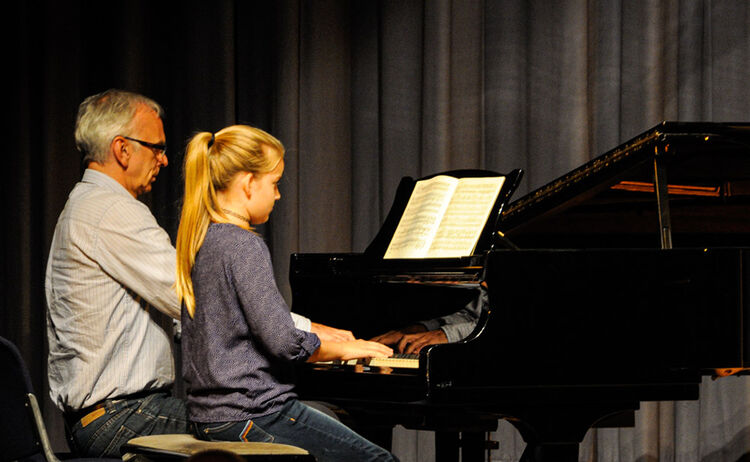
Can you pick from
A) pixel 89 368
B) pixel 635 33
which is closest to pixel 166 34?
pixel 635 33

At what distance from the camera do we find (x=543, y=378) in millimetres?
2174

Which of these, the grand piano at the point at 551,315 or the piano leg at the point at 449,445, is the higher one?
the grand piano at the point at 551,315

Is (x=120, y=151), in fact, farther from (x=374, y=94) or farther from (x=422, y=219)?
(x=374, y=94)

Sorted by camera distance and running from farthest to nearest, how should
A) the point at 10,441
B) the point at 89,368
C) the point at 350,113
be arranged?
the point at 350,113 < the point at 89,368 < the point at 10,441

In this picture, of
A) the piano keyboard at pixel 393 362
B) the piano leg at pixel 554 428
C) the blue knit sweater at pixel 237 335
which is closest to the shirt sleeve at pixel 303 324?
the piano keyboard at pixel 393 362

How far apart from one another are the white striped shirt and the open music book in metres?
0.66

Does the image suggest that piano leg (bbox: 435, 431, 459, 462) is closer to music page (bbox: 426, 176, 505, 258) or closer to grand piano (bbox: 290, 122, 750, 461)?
grand piano (bbox: 290, 122, 750, 461)

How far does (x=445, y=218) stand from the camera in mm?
2451

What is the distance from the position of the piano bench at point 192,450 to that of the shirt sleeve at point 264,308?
0.21 m

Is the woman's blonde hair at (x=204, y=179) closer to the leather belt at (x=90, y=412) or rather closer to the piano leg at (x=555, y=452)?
the leather belt at (x=90, y=412)

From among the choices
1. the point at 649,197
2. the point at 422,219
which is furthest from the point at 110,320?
the point at 649,197

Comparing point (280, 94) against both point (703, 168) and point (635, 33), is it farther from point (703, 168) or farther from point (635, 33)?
point (703, 168)

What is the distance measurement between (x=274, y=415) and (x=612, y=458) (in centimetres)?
264

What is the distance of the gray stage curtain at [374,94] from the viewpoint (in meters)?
4.26
